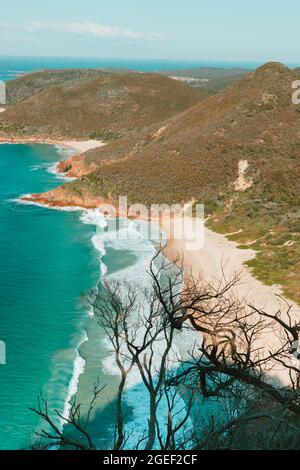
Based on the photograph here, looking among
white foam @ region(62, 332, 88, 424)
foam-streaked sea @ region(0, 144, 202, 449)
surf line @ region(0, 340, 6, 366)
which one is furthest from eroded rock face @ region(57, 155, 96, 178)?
white foam @ region(62, 332, 88, 424)

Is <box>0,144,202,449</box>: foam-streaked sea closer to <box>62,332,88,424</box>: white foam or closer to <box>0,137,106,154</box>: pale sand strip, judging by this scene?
<box>62,332,88,424</box>: white foam

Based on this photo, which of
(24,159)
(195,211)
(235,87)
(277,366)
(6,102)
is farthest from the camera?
(6,102)

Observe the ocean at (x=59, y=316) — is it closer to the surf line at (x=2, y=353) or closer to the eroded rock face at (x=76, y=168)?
the surf line at (x=2, y=353)

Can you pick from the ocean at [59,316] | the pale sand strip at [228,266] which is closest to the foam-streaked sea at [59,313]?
the ocean at [59,316]

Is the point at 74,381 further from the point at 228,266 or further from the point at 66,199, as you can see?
the point at 66,199

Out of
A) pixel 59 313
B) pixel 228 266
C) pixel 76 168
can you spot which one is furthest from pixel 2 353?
pixel 76 168

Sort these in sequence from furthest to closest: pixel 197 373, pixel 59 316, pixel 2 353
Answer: pixel 59 316 < pixel 2 353 < pixel 197 373

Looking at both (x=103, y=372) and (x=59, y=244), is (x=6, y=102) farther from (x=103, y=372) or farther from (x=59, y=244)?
(x=103, y=372)

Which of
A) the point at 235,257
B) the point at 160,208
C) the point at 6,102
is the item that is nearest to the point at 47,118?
the point at 6,102

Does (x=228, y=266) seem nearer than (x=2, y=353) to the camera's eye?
No
